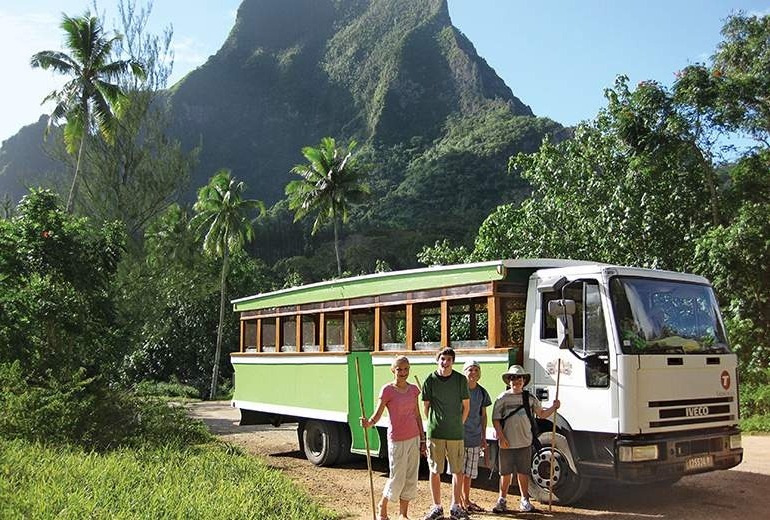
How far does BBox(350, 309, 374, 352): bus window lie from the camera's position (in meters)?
11.4

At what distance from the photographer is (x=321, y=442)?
12.2m

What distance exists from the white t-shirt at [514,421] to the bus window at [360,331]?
370 centimetres

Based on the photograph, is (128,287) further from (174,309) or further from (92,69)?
(92,69)

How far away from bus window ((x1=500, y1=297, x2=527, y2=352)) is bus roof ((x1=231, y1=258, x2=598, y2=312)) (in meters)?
0.38

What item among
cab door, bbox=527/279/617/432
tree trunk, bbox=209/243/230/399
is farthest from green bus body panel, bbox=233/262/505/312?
tree trunk, bbox=209/243/230/399

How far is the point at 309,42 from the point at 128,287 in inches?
4479

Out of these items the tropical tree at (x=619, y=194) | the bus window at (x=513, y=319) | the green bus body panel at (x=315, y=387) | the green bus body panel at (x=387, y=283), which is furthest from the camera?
the tropical tree at (x=619, y=194)

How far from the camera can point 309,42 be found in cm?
14362

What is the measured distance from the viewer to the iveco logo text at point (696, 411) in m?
8.01

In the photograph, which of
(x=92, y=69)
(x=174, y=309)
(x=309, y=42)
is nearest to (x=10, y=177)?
(x=309, y=42)

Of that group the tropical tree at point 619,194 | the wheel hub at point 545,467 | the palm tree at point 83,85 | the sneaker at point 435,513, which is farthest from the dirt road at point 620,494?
the palm tree at point 83,85

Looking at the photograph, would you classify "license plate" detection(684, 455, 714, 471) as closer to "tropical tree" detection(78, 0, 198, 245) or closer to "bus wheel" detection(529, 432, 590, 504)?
"bus wheel" detection(529, 432, 590, 504)

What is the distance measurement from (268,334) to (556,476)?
23.3 feet

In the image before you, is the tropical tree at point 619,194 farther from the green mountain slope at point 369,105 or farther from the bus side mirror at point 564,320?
the green mountain slope at point 369,105
